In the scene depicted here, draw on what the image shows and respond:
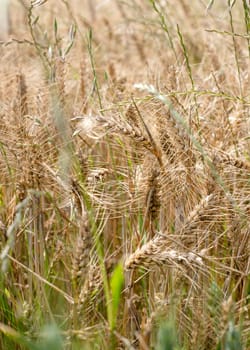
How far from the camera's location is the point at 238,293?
1.54 metres

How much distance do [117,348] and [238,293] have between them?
1.14 ft

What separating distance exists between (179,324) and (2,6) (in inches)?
26.1

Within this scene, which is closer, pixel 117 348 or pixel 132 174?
pixel 117 348

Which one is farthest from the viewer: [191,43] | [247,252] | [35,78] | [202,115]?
[191,43]

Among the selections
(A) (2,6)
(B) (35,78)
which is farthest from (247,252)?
(B) (35,78)

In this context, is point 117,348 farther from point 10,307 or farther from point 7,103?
point 7,103

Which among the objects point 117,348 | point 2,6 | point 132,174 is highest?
Result: point 2,6

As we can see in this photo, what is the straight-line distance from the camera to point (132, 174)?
1.54 m

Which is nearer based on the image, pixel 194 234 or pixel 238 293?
pixel 194 234

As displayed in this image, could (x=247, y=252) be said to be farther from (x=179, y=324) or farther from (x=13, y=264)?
(x=13, y=264)

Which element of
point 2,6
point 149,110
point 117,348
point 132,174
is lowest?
point 117,348

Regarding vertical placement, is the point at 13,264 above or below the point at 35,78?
below

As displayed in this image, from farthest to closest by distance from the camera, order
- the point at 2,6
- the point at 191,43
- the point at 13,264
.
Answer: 1. the point at 191,43
2. the point at 13,264
3. the point at 2,6

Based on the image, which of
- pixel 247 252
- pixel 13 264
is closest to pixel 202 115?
pixel 247 252
